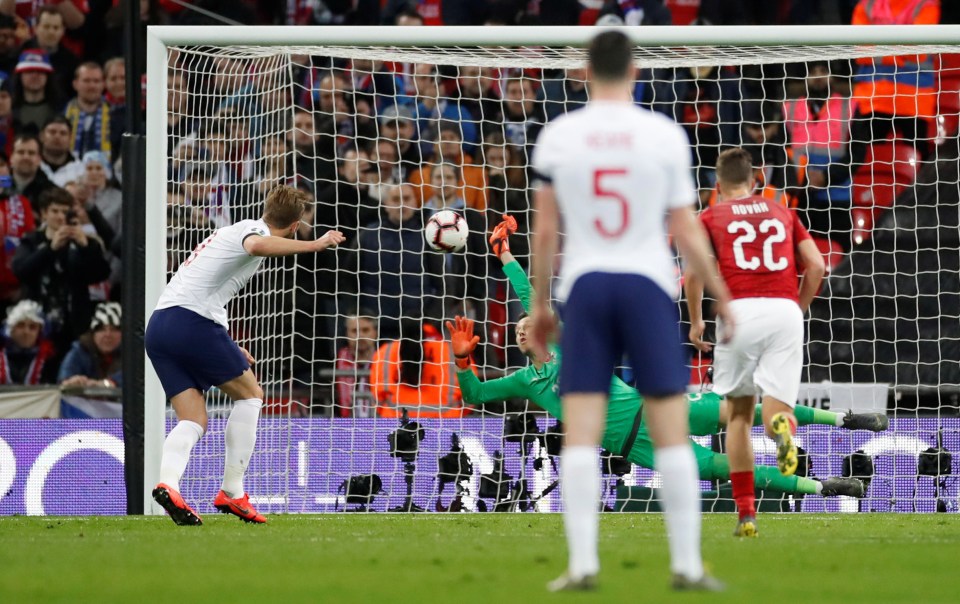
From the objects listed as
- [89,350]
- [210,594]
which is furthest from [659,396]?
[89,350]

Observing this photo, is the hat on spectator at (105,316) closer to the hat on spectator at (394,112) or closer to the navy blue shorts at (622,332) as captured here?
the hat on spectator at (394,112)

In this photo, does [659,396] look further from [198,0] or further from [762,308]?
[198,0]

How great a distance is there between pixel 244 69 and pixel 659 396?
26.6ft

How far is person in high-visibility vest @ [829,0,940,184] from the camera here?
42.8ft

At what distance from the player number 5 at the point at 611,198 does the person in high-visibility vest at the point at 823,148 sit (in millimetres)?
8286

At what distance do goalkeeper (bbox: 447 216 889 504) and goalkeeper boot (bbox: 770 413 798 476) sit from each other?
1799 millimetres

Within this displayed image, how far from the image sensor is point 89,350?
532 inches

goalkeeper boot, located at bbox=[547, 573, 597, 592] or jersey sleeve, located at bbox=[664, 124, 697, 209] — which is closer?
goalkeeper boot, located at bbox=[547, 573, 597, 592]

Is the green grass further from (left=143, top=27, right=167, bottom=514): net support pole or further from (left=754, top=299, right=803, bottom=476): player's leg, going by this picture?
(left=143, top=27, right=167, bottom=514): net support pole

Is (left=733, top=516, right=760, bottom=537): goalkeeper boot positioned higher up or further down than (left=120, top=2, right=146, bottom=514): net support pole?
further down

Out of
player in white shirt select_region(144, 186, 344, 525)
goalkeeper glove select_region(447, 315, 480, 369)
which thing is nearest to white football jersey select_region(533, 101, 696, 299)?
player in white shirt select_region(144, 186, 344, 525)

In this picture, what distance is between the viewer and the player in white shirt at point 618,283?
498 cm

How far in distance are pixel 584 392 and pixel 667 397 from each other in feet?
0.94

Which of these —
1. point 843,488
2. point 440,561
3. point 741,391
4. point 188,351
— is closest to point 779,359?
point 741,391
